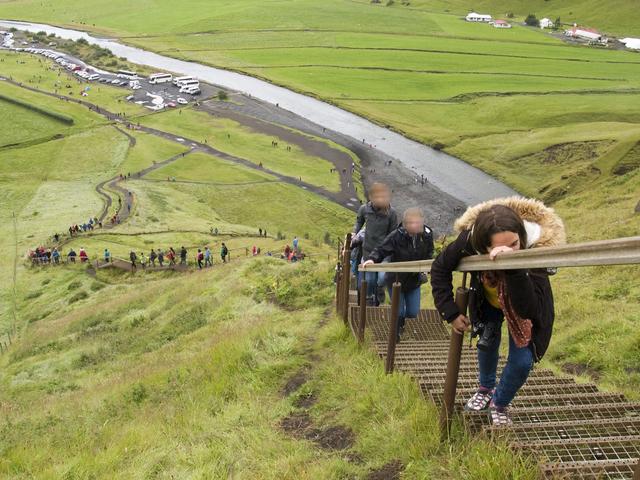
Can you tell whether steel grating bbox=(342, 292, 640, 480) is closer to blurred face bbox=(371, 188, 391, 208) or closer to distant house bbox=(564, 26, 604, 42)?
blurred face bbox=(371, 188, 391, 208)

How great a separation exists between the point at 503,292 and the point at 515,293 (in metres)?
0.13

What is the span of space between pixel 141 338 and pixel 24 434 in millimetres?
6366

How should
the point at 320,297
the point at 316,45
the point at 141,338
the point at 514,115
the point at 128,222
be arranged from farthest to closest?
the point at 316,45
the point at 514,115
the point at 128,222
the point at 141,338
the point at 320,297

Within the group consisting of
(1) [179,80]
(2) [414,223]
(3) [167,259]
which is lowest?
(3) [167,259]

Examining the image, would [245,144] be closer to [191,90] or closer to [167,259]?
[191,90]

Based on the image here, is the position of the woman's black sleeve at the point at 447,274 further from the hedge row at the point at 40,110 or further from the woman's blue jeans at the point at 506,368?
the hedge row at the point at 40,110

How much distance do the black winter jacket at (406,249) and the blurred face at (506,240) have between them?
11.3 feet

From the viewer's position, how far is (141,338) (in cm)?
1481

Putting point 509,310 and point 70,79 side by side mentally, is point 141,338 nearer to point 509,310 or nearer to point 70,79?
point 509,310

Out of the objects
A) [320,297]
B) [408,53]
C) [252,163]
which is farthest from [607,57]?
[320,297]

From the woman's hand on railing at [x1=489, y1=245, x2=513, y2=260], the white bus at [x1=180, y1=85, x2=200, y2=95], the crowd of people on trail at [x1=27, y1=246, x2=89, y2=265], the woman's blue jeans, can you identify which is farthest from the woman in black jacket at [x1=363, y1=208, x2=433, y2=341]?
the white bus at [x1=180, y1=85, x2=200, y2=95]

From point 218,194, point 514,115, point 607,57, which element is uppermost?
point 607,57

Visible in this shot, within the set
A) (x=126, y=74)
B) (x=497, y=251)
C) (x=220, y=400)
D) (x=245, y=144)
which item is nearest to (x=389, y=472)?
(x=497, y=251)

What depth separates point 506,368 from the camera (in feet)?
14.4
